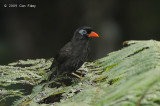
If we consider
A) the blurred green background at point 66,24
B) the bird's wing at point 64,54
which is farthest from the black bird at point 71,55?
the blurred green background at point 66,24

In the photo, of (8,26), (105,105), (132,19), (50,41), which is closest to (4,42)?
(8,26)

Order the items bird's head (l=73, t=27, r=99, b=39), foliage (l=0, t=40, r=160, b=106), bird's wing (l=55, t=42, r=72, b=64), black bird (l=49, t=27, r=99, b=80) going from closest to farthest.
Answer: foliage (l=0, t=40, r=160, b=106), black bird (l=49, t=27, r=99, b=80), bird's wing (l=55, t=42, r=72, b=64), bird's head (l=73, t=27, r=99, b=39)

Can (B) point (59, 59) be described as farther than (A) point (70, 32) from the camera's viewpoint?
No

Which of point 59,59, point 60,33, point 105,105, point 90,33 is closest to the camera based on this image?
point 105,105

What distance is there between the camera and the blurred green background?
36.6ft

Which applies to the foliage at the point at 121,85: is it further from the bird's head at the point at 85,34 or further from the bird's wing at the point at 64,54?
the bird's head at the point at 85,34

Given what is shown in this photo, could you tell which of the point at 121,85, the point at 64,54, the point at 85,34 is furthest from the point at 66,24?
the point at 121,85

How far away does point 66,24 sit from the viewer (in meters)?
12.4

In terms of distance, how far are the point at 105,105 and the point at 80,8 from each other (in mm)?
10927

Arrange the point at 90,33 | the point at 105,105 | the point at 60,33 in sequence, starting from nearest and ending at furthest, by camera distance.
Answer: the point at 105,105 → the point at 90,33 → the point at 60,33

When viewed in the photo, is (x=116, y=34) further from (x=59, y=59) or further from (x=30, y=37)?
(x=59, y=59)

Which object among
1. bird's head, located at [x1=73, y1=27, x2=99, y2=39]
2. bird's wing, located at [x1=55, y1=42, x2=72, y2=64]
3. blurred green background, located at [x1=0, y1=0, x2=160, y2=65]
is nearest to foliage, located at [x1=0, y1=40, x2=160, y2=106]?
bird's wing, located at [x1=55, y1=42, x2=72, y2=64]

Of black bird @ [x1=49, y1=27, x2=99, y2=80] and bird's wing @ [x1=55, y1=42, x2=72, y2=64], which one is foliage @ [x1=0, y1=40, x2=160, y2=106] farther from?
bird's wing @ [x1=55, y1=42, x2=72, y2=64]

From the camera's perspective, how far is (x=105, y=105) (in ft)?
3.43
